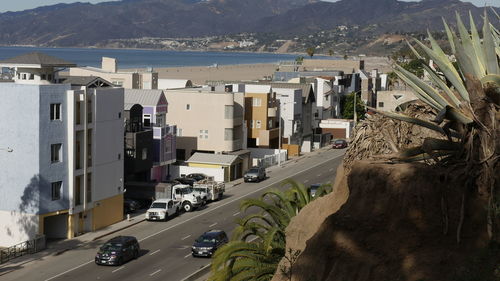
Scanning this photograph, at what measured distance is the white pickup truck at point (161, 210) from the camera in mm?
55406

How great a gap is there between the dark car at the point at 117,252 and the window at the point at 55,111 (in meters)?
9.17

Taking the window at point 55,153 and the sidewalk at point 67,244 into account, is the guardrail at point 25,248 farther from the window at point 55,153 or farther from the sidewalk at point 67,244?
the window at point 55,153

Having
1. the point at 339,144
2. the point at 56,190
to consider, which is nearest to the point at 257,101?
the point at 339,144

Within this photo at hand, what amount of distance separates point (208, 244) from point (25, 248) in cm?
965

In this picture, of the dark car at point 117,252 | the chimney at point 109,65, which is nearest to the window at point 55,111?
the dark car at point 117,252

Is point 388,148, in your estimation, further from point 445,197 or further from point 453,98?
point 445,197

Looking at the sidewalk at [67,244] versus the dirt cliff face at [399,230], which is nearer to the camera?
the dirt cliff face at [399,230]

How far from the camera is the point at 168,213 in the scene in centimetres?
5616

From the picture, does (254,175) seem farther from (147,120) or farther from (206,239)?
(206,239)

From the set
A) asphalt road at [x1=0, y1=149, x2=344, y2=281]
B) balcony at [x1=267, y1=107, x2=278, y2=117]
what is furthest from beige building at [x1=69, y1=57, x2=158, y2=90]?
asphalt road at [x1=0, y1=149, x2=344, y2=281]

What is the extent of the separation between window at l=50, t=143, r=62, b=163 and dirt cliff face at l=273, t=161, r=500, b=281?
34901 mm

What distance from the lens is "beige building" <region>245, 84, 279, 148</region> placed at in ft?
281

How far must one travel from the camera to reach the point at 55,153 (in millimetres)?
49625

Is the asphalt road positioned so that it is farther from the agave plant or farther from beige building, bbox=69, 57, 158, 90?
the agave plant
